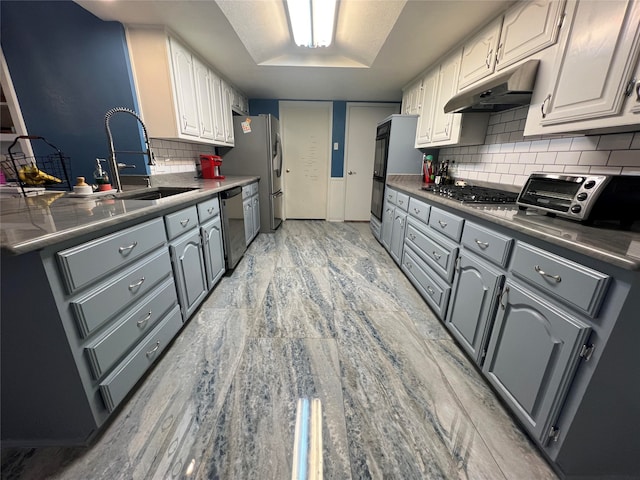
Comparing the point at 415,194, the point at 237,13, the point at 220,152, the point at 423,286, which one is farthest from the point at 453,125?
the point at 220,152

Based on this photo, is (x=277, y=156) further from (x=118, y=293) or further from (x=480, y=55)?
(x=118, y=293)

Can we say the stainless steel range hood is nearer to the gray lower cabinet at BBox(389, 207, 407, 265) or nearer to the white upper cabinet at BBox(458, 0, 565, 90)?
the white upper cabinet at BBox(458, 0, 565, 90)

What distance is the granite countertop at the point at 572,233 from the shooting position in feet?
2.44

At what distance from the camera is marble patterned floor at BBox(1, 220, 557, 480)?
98 cm

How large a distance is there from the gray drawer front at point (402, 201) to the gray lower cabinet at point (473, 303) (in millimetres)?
1045

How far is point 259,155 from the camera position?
12.3 feet

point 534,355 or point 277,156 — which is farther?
point 277,156

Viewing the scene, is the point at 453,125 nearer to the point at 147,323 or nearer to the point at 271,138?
the point at 271,138

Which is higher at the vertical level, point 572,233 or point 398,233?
point 572,233

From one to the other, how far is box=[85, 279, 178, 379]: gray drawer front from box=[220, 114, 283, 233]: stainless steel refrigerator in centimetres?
253

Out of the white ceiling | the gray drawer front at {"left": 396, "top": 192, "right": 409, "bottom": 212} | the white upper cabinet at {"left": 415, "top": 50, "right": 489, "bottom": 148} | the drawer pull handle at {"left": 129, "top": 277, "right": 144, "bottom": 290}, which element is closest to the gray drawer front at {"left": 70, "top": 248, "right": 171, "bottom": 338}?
the drawer pull handle at {"left": 129, "top": 277, "right": 144, "bottom": 290}

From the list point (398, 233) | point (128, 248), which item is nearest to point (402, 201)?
point (398, 233)

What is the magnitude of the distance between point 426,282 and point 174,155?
2914 millimetres

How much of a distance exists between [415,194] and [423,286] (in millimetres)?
819
